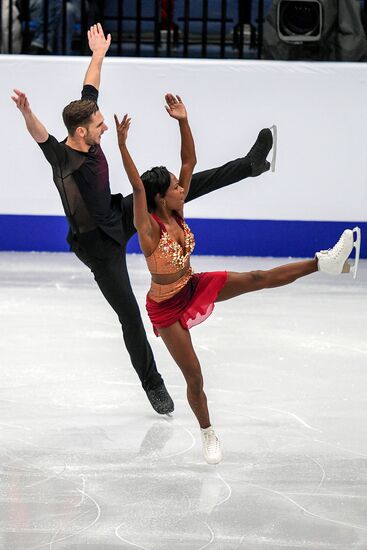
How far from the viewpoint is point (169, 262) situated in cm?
381

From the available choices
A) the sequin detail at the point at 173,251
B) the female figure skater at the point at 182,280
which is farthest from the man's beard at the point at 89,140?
the sequin detail at the point at 173,251

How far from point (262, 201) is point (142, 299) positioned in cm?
240

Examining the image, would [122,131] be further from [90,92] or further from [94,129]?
[90,92]

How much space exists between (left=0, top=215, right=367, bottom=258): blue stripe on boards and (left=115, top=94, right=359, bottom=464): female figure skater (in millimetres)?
5308

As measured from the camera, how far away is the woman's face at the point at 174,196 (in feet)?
12.5

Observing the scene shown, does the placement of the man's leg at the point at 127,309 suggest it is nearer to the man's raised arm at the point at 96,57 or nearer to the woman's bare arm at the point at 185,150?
the woman's bare arm at the point at 185,150

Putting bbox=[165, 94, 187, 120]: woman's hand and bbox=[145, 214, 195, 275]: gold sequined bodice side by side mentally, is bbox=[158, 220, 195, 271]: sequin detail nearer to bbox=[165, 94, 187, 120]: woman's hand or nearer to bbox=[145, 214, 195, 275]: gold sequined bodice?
bbox=[145, 214, 195, 275]: gold sequined bodice

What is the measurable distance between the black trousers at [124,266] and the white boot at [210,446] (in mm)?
636

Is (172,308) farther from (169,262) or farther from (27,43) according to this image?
(27,43)

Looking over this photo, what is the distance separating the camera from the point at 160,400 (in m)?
4.37

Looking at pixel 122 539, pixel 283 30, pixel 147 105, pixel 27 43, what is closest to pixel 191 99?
pixel 147 105

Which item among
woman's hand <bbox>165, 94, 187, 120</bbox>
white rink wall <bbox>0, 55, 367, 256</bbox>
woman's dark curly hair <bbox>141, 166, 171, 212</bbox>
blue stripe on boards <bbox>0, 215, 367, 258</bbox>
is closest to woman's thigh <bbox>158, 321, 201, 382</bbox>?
woman's dark curly hair <bbox>141, 166, 171, 212</bbox>

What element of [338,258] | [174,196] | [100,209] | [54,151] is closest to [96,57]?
[54,151]

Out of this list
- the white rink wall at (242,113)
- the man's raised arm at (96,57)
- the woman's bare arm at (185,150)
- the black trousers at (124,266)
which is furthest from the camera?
the white rink wall at (242,113)
